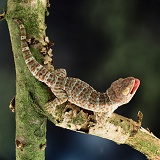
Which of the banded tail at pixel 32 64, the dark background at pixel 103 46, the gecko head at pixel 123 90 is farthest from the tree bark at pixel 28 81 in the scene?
the dark background at pixel 103 46

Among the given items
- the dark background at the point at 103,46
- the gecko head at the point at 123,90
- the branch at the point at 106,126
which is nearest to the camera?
the gecko head at the point at 123,90

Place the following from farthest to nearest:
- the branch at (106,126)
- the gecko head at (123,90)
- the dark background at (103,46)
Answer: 1. the dark background at (103,46)
2. the branch at (106,126)
3. the gecko head at (123,90)

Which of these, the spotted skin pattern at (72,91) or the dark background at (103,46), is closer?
the spotted skin pattern at (72,91)

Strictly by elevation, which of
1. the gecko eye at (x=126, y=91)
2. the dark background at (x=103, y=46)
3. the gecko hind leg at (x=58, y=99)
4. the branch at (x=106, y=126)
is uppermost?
the dark background at (x=103, y=46)

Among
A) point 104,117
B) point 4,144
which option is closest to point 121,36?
point 104,117

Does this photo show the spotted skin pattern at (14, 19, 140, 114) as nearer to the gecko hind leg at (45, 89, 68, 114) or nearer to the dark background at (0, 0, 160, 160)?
the gecko hind leg at (45, 89, 68, 114)

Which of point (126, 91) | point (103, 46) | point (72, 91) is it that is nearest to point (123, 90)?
point (126, 91)

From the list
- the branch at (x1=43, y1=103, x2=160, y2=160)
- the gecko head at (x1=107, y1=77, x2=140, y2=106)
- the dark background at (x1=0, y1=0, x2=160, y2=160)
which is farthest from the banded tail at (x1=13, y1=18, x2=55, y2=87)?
the dark background at (x1=0, y1=0, x2=160, y2=160)

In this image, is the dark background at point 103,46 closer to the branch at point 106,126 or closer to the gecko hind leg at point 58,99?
the branch at point 106,126

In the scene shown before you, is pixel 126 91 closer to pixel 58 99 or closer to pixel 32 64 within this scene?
pixel 58 99
